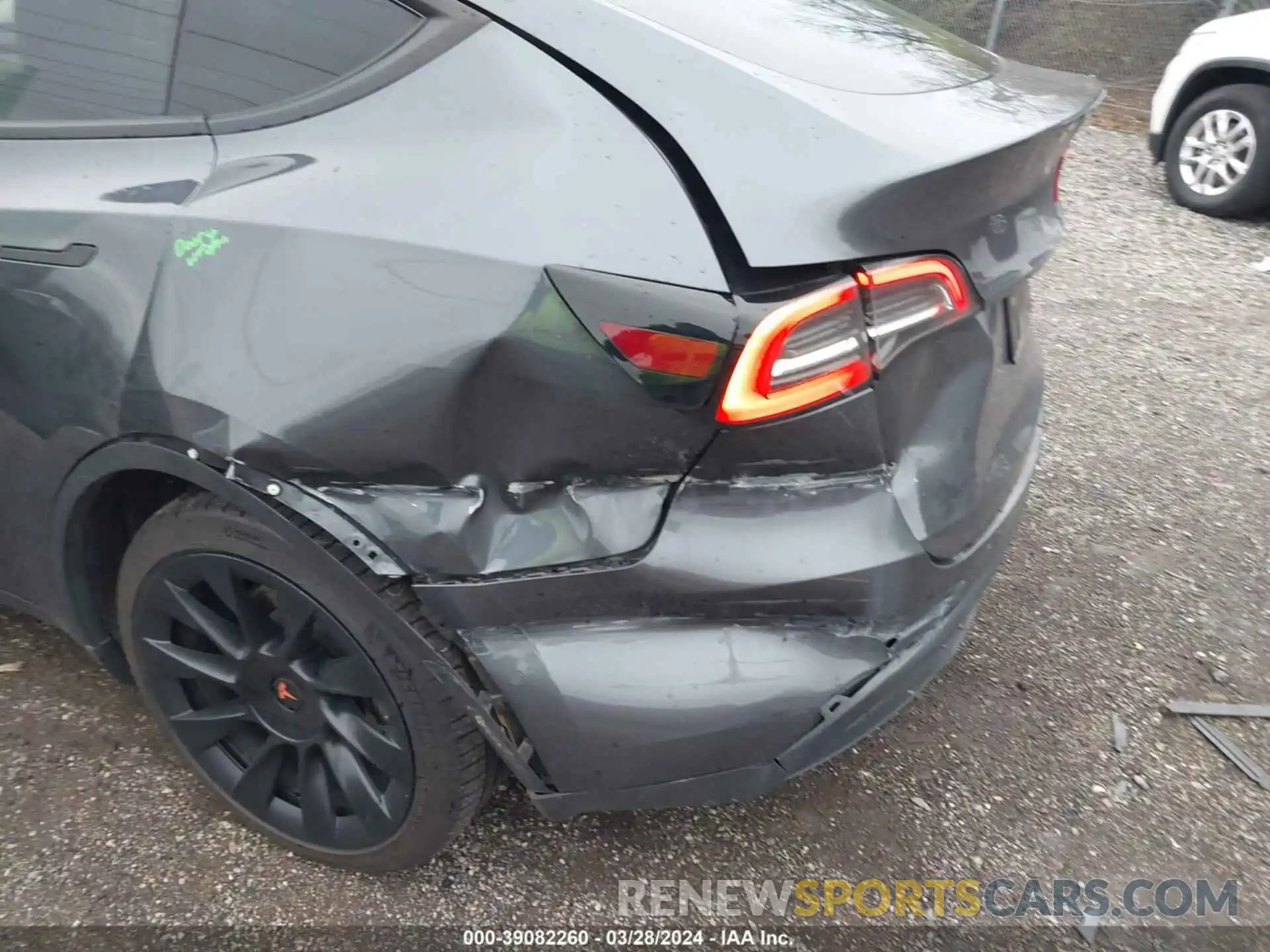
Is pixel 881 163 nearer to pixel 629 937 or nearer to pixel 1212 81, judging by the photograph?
pixel 629 937

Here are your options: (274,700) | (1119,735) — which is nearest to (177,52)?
(274,700)

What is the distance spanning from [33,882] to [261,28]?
5.55 feet

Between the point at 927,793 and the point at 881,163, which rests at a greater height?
the point at 881,163

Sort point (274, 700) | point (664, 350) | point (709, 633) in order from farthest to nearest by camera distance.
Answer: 1. point (274, 700)
2. point (709, 633)
3. point (664, 350)

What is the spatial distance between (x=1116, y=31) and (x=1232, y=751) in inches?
358

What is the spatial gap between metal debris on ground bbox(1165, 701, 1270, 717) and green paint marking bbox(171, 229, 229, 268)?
2.43 m

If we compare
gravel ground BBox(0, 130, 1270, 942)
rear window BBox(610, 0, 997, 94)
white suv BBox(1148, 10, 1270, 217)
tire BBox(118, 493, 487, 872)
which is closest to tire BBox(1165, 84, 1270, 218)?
white suv BBox(1148, 10, 1270, 217)

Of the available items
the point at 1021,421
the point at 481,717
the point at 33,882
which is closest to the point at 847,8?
the point at 1021,421

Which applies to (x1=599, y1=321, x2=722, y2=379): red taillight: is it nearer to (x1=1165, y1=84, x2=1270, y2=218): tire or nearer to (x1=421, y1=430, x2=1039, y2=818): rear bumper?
(x1=421, y1=430, x2=1039, y2=818): rear bumper

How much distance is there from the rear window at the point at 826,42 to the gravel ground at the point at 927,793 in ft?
4.87

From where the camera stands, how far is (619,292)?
139 centimetres

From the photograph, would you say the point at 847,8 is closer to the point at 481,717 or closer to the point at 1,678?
the point at 481,717

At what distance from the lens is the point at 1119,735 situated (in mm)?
2449

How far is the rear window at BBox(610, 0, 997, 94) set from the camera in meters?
1.63
